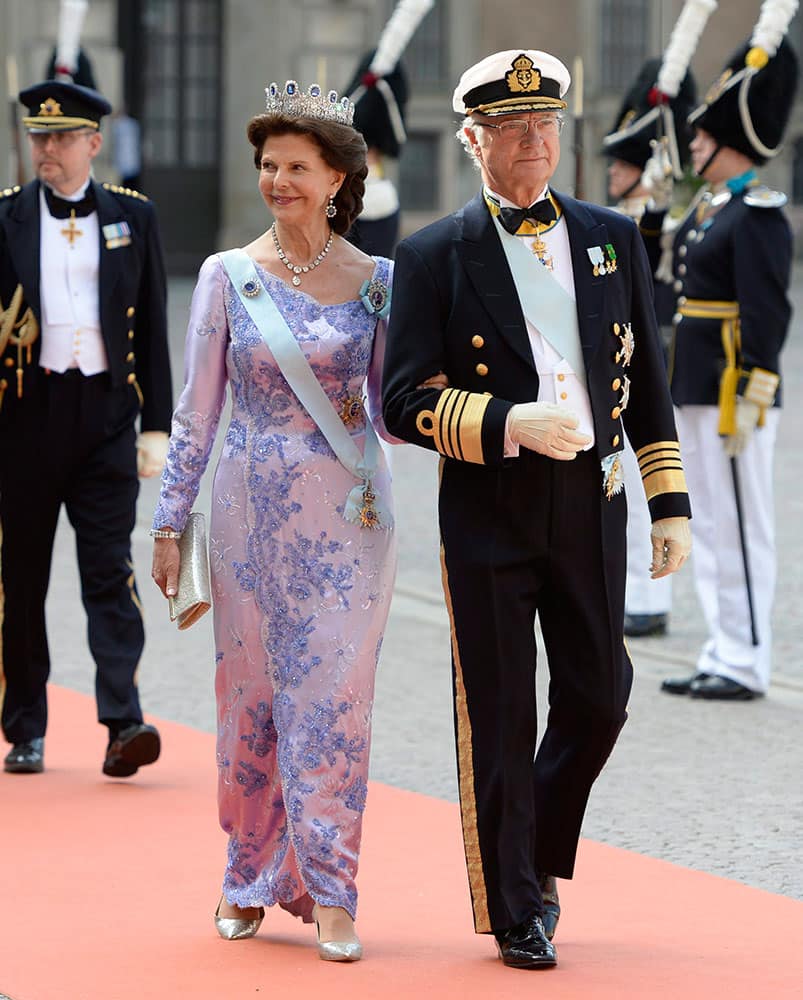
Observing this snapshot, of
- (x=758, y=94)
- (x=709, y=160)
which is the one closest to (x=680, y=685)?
(x=709, y=160)

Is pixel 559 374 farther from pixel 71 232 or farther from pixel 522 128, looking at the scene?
pixel 71 232

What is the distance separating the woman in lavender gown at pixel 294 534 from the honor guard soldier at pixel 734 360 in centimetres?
292

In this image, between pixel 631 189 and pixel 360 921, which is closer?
pixel 360 921

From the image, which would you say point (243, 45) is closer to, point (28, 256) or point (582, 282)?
point (28, 256)

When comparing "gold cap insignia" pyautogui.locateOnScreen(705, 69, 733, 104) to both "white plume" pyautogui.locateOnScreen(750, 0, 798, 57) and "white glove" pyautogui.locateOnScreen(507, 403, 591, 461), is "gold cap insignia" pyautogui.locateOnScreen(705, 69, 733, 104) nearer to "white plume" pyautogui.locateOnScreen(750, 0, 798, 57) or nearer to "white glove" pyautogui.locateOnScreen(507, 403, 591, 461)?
"white plume" pyautogui.locateOnScreen(750, 0, 798, 57)

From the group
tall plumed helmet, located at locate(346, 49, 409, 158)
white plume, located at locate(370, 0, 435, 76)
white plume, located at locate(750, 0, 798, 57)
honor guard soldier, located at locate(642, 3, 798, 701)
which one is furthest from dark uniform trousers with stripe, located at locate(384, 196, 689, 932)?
white plume, located at locate(370, 0, 435, 76)

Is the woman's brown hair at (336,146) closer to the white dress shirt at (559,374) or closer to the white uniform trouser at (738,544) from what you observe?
the white dress shirt at (559,374)

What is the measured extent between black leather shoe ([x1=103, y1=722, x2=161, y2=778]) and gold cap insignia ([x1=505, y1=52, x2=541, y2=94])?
2601 millimetres

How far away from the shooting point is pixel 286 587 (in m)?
4.73

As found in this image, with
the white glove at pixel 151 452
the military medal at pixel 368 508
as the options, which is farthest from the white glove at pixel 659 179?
the military medal at pixel 368 508

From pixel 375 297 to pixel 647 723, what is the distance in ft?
9.56

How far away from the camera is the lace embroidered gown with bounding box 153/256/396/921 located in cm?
471

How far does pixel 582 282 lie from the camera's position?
456cm

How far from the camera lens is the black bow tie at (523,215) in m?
4.57
